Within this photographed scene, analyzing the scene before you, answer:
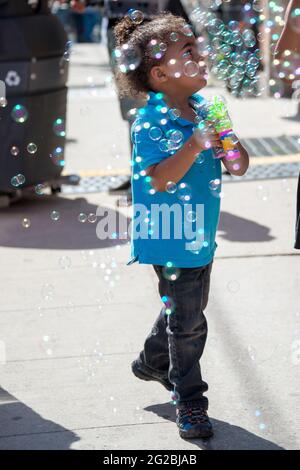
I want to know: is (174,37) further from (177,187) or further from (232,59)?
(232,59)

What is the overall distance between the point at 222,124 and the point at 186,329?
2.32 feet

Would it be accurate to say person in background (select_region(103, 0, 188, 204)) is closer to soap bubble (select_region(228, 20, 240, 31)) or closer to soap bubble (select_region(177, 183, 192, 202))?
soap bubble (select_region(228, 20, 240, 31))

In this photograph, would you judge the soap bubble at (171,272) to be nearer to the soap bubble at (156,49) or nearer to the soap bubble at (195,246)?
the soap bubble at (195,246)

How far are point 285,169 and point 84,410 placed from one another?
4124mm

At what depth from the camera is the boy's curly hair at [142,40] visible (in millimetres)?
3312

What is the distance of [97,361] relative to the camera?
160 inches

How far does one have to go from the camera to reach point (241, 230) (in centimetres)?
598

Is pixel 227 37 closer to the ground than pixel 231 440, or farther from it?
farther from it

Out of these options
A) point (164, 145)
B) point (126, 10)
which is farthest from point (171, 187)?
point (126, 10)

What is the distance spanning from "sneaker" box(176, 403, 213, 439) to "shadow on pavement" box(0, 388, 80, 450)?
1.16 ft

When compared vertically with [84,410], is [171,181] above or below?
above

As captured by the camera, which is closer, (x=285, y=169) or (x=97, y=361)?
(x=97, y=361)

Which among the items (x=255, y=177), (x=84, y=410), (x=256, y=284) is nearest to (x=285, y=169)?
(x=255, y=177)
